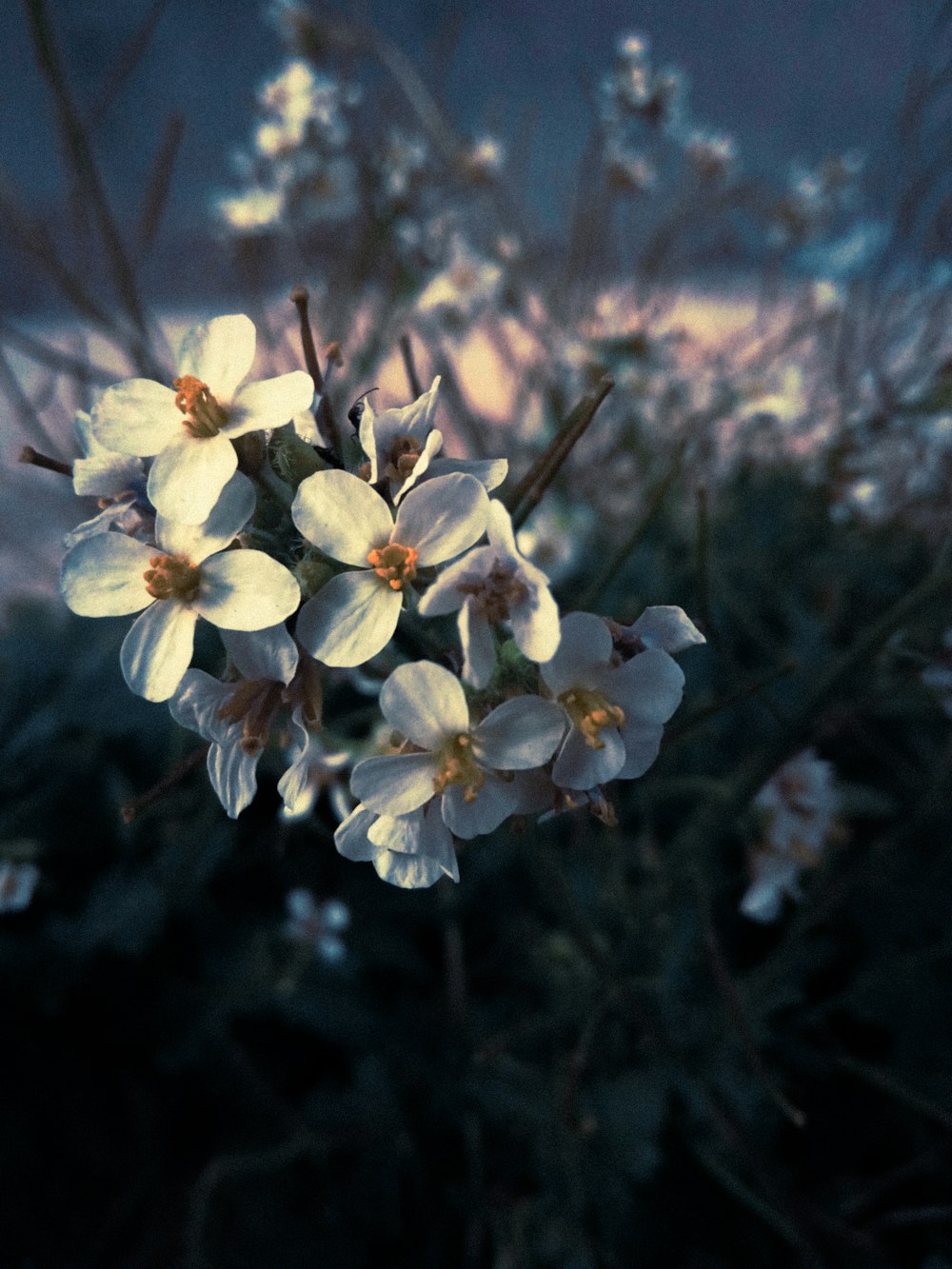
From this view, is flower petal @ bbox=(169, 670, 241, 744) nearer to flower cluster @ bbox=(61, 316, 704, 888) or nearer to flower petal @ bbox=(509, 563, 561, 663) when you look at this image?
flower cluster @ bbox=(61, 316, 704, 888)

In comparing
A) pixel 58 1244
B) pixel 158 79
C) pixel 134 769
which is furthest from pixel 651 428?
pixel 158 79

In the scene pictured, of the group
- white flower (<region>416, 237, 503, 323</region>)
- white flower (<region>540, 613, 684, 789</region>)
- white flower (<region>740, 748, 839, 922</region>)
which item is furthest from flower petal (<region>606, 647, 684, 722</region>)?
white flower (<region>416, 237, 503, 323</region>)

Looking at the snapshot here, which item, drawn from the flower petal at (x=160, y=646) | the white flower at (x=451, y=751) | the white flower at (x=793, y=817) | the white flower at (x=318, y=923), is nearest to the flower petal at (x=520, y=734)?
the white flower at (x=451, y=751)

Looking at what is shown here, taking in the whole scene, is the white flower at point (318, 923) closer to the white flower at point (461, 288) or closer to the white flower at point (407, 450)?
the white flower at point (407, 450)

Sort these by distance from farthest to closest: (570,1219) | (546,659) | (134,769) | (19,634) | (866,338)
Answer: (866,338), (19,634), (134,769), (570,1219), (546,659)

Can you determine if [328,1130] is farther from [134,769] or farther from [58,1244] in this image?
[134,769]

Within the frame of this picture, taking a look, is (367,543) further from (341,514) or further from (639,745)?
(639,745)
